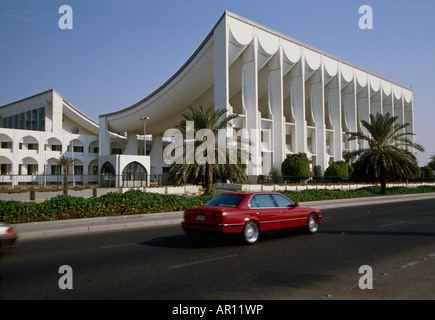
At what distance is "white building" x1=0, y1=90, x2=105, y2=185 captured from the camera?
52031mm

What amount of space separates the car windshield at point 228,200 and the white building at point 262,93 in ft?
105

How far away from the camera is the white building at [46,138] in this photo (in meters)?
52.0

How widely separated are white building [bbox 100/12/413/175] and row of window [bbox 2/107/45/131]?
410 inches

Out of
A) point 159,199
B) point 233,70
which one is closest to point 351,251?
point 159,199

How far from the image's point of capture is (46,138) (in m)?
55.8

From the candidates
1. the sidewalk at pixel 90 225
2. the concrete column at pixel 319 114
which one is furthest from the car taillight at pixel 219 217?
the concrete column at pixel 319 114

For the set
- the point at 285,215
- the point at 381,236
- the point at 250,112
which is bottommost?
the point at 381,236

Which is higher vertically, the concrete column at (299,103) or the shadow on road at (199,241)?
the concrete column at (299,103)

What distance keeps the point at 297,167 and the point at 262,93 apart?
1832 centimetres

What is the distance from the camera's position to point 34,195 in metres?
24.7

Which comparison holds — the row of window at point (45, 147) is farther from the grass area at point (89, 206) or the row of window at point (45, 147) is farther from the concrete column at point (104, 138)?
the grass area at point (89, 206)
